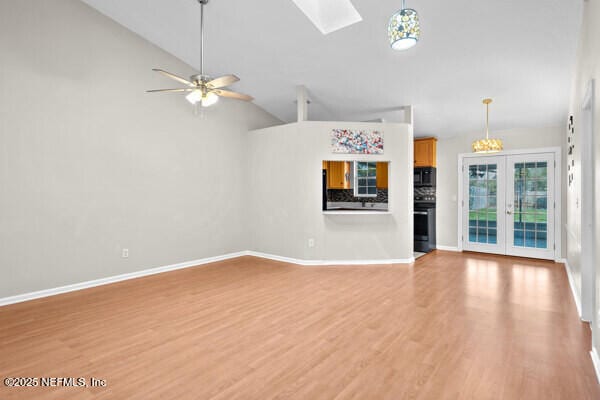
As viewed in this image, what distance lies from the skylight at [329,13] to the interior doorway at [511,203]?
4265mm

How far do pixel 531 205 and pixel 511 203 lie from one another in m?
0.32

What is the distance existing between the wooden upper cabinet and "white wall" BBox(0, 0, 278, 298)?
14.6ft

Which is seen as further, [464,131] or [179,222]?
[464,131]

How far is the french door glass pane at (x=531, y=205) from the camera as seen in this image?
228 inches

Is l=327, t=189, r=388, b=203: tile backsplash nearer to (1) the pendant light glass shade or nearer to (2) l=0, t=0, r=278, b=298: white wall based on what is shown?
(2) l=0, t=0, r=278, b=298: white wall

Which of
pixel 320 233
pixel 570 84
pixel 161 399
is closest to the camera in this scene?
pixel 161 399

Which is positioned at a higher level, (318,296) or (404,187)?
(404,187)

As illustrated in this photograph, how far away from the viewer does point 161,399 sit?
6.03 feet

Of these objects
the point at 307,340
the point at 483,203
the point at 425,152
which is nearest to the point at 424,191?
the point at 425,152

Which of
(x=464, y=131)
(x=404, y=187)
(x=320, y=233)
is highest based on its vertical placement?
(x=464, y=131)

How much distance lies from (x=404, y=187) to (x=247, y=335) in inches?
150

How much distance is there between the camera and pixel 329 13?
3973 millimetres

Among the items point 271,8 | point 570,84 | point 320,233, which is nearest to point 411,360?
point 320,233

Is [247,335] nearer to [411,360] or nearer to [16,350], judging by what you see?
[411,360]
